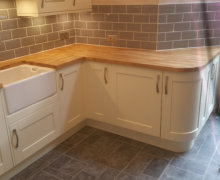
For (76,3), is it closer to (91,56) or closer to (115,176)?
(91,56)

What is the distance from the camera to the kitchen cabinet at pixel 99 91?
8.71 feet

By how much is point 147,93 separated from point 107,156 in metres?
0.72

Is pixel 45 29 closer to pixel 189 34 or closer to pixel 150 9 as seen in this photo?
pixel 150 9

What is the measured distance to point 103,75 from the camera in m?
2.67

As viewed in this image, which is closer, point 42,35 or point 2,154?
point 2,154

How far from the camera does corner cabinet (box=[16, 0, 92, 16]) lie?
2412 mm

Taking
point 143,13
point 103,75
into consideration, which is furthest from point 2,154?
point 143,13

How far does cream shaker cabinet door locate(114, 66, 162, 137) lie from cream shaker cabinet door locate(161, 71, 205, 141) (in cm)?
7

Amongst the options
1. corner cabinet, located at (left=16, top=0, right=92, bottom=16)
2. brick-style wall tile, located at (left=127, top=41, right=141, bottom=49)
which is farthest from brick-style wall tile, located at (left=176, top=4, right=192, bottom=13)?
corner cabinet, located at (left=16, top=0, right=92, bottom=16)

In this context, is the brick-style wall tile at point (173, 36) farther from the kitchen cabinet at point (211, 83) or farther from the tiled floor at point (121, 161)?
the tiled floor at point (121, 161)

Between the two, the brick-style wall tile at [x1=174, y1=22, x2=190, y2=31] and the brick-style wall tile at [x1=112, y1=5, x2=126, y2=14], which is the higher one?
the brick-style wall tile at [x1=112, y1=5, x2=126, y2=14]

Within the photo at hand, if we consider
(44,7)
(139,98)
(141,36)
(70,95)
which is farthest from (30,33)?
(139,98)

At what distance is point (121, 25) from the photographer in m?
2.95

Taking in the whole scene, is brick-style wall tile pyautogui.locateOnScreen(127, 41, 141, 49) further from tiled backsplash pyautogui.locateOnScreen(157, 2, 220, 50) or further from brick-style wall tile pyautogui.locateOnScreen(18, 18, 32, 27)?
brick-style wall tile pyautogui.locateOnScreen(18, 18, 32, 27)
